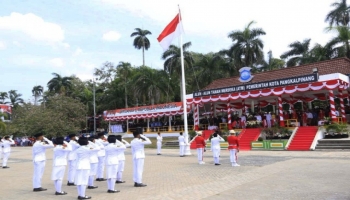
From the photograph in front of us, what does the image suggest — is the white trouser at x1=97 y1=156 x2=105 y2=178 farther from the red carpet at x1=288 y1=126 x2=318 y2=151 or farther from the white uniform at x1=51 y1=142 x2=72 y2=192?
the red carpet at x1=288 y1=126 x2=318 y2=151

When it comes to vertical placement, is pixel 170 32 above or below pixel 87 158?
above

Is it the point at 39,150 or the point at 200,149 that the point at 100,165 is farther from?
the point at 200,149

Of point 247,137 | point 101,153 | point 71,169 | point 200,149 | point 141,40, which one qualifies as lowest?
point 71,169

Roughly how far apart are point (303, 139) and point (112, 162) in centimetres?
1524

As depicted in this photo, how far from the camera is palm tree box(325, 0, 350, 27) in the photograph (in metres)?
Result: 35.3

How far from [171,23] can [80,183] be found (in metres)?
13.9

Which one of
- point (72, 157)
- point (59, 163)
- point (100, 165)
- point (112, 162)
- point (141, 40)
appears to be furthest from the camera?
point (141, 40)

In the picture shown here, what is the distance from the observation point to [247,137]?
23.4 meters

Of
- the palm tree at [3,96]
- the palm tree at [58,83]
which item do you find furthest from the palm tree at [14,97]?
the palm tree at [58,83]

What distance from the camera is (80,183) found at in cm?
786

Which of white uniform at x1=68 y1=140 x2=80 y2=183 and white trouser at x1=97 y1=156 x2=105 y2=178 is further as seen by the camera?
white trouser at x1=97 y1=156 x2=105 y2=178

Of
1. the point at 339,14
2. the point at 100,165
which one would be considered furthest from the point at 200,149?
the point at 339,14

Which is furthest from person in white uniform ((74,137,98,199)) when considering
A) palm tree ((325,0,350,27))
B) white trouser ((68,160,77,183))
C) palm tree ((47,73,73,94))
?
palm tree ((47,73,73,94))

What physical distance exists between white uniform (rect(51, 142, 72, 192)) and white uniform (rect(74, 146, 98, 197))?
130 centimetres
